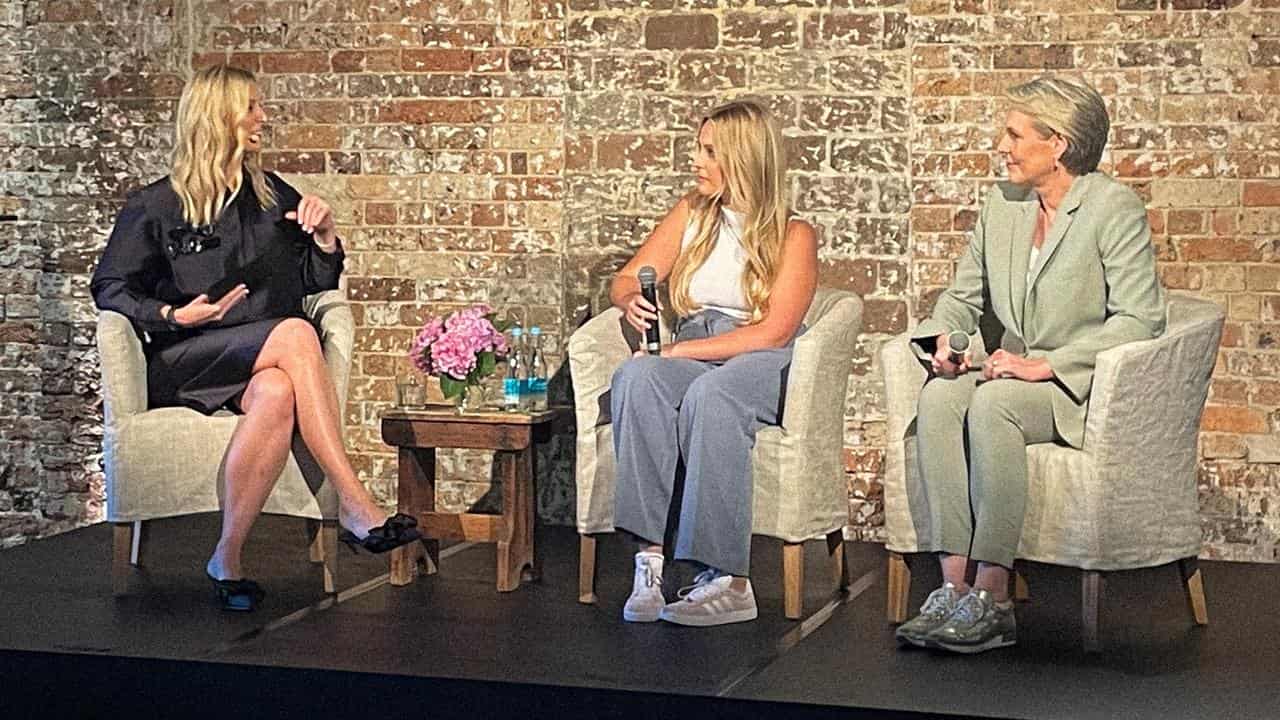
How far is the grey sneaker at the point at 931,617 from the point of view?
4090mm

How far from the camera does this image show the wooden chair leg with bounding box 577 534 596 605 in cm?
473

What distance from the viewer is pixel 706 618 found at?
4.39 meters

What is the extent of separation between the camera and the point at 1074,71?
5598 mm

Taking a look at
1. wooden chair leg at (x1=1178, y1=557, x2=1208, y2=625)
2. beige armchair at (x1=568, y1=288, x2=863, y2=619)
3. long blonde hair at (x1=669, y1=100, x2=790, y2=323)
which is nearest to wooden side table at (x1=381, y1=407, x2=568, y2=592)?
beige armchair at (x1=568, y1=288, x2=863, y2=619)

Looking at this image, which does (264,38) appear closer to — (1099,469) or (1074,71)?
(1074,71)

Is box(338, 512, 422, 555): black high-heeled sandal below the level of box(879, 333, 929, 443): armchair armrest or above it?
below

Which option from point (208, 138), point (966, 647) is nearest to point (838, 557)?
point (966, 647)

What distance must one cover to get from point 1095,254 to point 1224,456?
160cm

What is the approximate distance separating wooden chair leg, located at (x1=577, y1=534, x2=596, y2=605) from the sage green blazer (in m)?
1.02

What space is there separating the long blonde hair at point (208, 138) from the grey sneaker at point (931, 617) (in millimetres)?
2173

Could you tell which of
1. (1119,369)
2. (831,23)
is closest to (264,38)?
(831,23)

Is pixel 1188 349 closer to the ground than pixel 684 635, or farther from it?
farther from it

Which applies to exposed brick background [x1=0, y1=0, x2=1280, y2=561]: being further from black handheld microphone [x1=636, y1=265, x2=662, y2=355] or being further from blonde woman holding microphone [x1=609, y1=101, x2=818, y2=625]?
black handheld microphone [x1=636, y1=265, x2=662, y2=355]

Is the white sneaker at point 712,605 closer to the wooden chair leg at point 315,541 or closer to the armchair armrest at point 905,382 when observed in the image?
the armchair armrest at point 905,382
